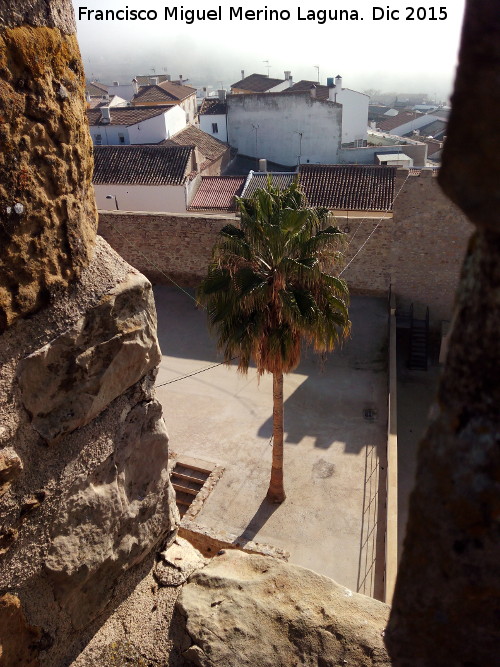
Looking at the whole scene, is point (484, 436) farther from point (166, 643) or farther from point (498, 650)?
point (166, 643)

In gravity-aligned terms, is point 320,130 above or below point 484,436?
below

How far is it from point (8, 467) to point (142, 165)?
25.1 meters

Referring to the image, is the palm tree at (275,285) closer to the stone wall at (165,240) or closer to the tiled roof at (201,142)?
the stone wall at (165,240)

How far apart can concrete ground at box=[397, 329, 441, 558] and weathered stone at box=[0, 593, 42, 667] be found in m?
7.41

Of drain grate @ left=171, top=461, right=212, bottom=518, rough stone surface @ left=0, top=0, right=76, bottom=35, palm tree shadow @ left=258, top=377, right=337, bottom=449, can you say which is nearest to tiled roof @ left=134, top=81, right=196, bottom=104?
palm tree shadow @ left=258, top=377, right=337, bottom=449

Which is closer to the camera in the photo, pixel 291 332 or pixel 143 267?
pixel 291 332

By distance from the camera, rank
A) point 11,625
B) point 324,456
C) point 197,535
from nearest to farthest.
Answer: point 11,625
point 197,535
point 324,456

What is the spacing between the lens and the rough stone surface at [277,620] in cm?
330

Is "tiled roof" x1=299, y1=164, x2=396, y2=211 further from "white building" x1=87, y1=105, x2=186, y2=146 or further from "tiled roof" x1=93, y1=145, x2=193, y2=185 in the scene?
"white building" x1=87, y1=105, x2=186, y2=146

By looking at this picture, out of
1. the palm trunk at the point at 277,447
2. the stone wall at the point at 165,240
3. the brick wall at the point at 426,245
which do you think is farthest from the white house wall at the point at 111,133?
the palm trunk at the point at 277,447

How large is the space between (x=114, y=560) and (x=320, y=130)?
1317 inches

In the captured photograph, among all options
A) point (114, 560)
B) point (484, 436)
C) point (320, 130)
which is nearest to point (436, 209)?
point (114, 560)

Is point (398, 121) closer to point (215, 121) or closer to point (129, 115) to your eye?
point (215, 121)

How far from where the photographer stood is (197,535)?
28.2 ft
